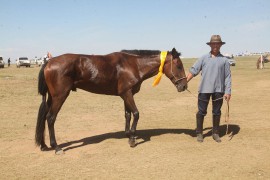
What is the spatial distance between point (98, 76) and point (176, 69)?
1.87m

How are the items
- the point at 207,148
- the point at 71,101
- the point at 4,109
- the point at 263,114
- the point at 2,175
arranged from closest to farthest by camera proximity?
the point at 2,175 → the point at 207,148 → the point at 263,114 → the point at 4,109 → the point at 71,101

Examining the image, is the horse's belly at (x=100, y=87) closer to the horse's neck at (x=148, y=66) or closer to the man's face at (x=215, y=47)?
the horse's neck at (x=148, y=66)

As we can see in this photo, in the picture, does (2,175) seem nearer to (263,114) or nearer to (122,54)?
(122,54)

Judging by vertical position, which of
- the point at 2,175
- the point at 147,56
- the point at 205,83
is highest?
the point at 147,56

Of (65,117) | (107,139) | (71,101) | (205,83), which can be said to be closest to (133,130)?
(107,139)

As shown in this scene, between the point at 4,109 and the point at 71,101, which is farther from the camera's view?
the point at 71,101

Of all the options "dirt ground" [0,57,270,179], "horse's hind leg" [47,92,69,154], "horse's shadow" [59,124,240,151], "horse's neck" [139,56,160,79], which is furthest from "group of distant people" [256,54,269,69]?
"horse's hind leg" [47,92,69,154]

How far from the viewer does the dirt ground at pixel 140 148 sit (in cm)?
575

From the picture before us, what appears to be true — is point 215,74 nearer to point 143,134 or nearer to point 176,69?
point 176,69

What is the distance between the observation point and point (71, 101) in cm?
1492

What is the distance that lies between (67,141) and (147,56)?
2.88 meters

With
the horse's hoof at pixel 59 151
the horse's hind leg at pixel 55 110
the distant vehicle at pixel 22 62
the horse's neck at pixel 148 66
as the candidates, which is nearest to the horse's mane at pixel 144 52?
the horse's neck at pixel 148 66

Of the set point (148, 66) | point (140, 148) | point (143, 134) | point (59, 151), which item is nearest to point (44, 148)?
point (59, 151)

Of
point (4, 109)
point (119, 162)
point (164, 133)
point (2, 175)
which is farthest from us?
point (4, 109)
